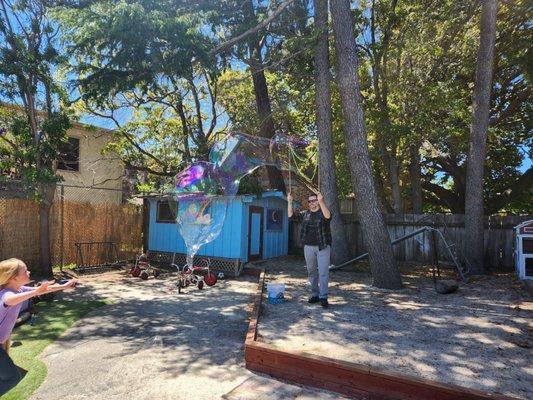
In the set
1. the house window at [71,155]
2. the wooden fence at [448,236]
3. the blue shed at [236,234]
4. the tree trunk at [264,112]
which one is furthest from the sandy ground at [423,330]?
the house window at [71,155]

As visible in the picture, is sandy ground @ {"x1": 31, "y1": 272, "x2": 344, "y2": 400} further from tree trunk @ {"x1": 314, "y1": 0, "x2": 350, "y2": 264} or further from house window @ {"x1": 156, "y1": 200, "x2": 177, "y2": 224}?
house window @ {"x1": 156, "y1": 200, "x2": 177, "y2": 224}

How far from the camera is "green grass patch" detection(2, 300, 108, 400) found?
4.25 meters

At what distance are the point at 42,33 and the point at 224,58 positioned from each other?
4596mm

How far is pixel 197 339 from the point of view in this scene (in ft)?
19.2

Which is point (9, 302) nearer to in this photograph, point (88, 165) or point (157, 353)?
point (157, 353)

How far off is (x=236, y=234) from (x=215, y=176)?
362cm

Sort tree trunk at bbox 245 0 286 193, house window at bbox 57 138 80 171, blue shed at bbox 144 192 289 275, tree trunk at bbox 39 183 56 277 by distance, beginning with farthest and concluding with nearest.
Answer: house window at bbox 57 138 80 171 → tree trunk at bbox 245 0 286 193 → blue shed at bbox 144 192 289 275 → tree trunk at bbox 39 183 56 277

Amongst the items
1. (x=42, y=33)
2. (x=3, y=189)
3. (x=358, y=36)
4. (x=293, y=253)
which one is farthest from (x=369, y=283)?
(x=3, y=189)

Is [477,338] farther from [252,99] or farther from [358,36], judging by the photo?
[252,99]

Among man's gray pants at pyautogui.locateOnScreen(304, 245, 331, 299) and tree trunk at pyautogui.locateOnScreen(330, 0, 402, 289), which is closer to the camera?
man's gray pants at pyautogui.locateOnScreen(304, 245, 331, 299)

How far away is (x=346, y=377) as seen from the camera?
4.07 meters

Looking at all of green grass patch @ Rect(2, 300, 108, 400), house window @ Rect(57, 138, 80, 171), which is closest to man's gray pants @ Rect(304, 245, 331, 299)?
green grass patch @ Rect(2, 300, 108, 400)

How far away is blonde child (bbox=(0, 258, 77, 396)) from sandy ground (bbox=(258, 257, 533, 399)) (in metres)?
2.80

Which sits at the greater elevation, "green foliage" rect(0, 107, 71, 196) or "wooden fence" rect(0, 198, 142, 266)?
"green foliage" rect(0, 107, 71, 196)
